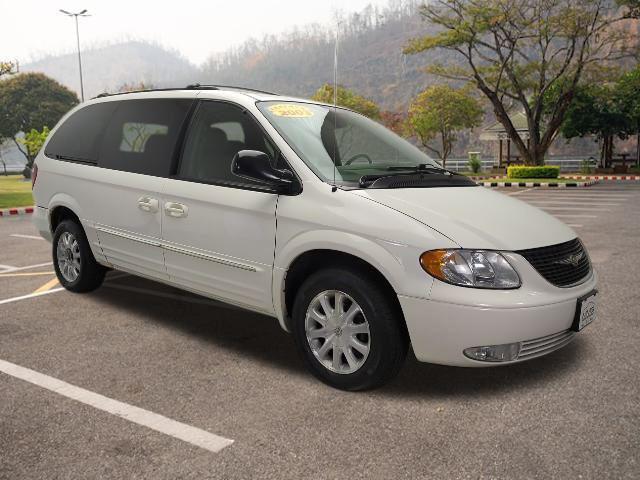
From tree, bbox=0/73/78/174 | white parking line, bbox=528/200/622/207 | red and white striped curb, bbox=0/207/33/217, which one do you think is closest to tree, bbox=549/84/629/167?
white parking line, bbox=528/200/622/207

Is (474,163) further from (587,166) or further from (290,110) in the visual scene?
(290,110)

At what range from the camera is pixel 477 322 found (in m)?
3.03

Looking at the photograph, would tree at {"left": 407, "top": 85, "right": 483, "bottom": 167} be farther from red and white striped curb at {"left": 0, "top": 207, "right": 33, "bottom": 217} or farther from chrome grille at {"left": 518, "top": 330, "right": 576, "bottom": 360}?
chrome grille at {"left": 518, "top": 330, "right": 576, "bottom": 360}

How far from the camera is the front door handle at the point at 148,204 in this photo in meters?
4.36

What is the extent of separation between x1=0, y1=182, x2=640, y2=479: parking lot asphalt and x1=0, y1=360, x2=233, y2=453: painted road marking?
2cm

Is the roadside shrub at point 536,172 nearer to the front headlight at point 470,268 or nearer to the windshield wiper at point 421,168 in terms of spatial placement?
the windshield wiper at point 421,168

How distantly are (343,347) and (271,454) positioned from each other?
0.88 metres

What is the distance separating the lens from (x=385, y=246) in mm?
3189

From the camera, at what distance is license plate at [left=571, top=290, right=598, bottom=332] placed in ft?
11.0

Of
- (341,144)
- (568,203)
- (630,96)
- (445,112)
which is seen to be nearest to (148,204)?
(341,144)

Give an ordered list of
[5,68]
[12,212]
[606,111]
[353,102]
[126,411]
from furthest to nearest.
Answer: [353,102] → [606,111] → [5,68] → [12,212] → [126,411]

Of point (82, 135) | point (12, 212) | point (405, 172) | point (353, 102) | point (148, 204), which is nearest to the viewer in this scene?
point (405, 172)

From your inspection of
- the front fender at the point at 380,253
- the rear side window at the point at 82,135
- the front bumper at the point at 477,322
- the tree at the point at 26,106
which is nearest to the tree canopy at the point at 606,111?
the rear side window at the point at 82,135

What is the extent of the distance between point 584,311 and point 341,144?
1.87m
